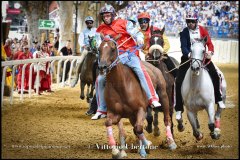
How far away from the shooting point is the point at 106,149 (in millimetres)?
10664

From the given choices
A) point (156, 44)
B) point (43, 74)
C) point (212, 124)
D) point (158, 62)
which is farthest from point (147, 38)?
point (43, 74)

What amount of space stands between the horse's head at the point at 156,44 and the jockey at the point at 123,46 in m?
1.74

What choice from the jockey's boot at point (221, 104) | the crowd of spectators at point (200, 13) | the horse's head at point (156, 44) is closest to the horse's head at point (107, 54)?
the horse's head at point (156, 44)

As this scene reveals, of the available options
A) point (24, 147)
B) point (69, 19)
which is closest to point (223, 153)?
point (24, 147)

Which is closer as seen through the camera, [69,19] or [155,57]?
[155,57]

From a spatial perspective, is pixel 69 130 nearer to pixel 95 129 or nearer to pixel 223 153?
pixel 95 129

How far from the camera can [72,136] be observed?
12242mm

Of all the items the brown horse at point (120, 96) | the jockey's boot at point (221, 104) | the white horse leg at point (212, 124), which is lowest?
the white horse leg at point (212, 124)

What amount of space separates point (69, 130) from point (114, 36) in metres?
3.96

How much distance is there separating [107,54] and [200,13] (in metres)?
44.7

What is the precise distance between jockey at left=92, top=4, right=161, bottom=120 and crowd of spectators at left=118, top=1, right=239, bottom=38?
32463mm

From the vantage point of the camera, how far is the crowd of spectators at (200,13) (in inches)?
1844

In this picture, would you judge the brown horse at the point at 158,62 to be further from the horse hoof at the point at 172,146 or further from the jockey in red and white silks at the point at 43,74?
the jockey in red and white silks at the point at 43,74

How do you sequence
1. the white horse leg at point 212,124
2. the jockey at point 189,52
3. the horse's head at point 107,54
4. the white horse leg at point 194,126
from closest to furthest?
1. the horse's head at point 107,54
2. the white horse leg at point 212,124
3. the white horse leg at point 194,126
4. the jockey at point 189,52
